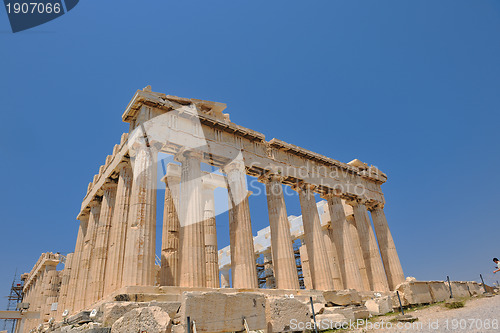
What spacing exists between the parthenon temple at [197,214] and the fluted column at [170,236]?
0.05 meters

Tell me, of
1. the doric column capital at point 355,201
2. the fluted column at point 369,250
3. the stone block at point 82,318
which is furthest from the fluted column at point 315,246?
the stone block at point 82,318

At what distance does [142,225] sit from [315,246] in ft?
33.6

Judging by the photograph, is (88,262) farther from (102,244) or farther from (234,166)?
(234,166)

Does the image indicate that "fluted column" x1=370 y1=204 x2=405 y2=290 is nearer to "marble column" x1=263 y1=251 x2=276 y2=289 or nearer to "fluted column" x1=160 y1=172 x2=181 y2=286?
"marble column" x1=263 y1=251 x2=276 y2=289

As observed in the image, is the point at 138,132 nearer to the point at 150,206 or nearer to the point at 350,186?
the point at 150,206

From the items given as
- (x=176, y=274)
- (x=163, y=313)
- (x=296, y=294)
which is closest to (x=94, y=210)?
(x=176, y=274)

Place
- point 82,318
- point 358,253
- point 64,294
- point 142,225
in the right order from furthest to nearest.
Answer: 1. point 358,253
2. point 64,294
3. point 142,225
4. point 82,318

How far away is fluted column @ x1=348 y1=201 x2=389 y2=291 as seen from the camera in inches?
865

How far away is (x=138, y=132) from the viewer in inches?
594

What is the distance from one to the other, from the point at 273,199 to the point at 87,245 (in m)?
10.6

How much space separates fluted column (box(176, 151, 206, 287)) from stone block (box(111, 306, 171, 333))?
6006 mm

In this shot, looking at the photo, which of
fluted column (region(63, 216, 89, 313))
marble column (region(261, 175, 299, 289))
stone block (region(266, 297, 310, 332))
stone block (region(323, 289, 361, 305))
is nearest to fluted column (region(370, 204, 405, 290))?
stone block (region(323, 289, 361, 305))

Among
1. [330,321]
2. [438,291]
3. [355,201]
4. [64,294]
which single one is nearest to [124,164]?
[64,294]

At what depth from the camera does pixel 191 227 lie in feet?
→ 48.4
